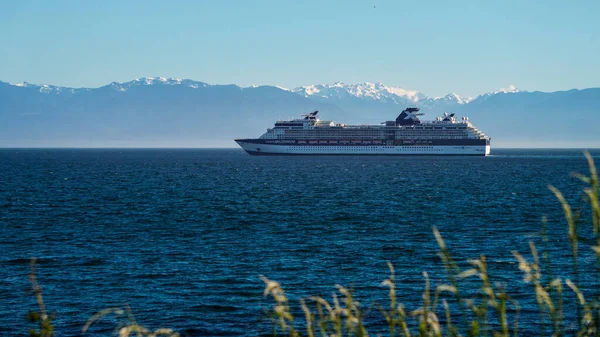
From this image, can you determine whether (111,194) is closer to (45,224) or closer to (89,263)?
(45,224)

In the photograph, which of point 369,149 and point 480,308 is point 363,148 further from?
point 480,308

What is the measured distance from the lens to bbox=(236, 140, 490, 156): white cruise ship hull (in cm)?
16600

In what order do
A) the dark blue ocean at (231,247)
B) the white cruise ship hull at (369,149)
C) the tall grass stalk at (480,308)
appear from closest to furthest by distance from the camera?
1. the tall grass stalk at (480,308)
2. the dark blue ocean at (231,247)
3. the white cruise ship hull at (369,149)

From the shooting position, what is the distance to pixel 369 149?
16925 cm

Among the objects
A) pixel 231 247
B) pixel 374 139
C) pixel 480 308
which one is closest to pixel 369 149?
pixel 374 139

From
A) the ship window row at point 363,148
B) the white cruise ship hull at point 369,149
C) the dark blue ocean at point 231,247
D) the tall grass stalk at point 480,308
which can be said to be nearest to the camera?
the tall grass stalk at point 480,308

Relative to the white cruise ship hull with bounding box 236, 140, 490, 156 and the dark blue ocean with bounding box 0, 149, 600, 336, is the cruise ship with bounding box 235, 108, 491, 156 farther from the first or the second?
the dark blue ocean with bounding box 0, 149, 600, 336

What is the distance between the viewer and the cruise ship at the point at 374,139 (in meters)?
166

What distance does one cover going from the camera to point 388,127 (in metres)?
169

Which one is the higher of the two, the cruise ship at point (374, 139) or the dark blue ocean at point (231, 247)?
the cruise ship at point (374, 139)

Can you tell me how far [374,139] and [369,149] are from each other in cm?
289

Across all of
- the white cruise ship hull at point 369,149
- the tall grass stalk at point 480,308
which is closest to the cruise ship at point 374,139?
the white cruise ship hull at point 369,149

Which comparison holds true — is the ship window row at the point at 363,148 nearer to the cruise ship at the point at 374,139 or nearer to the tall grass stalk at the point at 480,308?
the cruise ship at the point at 374,139

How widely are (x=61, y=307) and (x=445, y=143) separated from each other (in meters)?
150
